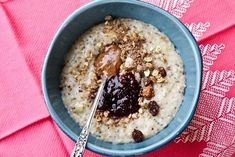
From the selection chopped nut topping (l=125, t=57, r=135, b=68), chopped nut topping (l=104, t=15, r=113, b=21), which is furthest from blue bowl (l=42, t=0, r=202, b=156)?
chopped nut topping (l=125, t=57, r=135, b=68)

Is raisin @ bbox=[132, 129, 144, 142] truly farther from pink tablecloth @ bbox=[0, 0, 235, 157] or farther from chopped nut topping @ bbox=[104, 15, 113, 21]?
chopped nut topping @ bbox=[104, 15, 113, 21]

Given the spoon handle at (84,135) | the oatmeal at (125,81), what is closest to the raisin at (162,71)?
the oatmeal at (125,81)

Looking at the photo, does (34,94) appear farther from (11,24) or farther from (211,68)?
(211,68)

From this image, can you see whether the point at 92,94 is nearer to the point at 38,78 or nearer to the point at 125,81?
the point at 125,81

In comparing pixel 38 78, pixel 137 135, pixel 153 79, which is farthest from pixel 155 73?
pixel 38 78

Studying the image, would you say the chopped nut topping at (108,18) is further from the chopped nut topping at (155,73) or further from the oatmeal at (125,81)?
the chopped nut topping at (155,73)

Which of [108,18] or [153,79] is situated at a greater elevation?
[108,18]

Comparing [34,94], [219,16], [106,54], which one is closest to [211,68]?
[219,16]
